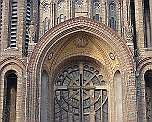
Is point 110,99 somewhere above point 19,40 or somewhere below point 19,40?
below

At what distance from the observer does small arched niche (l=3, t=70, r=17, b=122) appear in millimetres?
25156

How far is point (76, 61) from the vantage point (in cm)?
2647

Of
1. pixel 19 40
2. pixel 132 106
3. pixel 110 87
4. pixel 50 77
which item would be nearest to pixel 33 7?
pixel 19 40

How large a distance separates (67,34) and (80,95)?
310 cm

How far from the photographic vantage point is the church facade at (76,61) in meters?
24.4

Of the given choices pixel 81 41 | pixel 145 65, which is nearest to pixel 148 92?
pixel 145 65

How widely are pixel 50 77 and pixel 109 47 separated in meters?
3.20

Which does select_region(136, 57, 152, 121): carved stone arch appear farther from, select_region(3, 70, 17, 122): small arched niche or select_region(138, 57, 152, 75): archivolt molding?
select_region(3, 70, 17, 122): small arched niche

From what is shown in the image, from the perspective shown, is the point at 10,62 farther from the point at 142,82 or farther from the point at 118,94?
the point at 142,82

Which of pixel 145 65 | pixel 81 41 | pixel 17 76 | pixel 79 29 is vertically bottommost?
pixel 17 76

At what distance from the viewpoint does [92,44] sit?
25906mm

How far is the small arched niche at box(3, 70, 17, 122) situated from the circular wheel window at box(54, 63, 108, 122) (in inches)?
79.7

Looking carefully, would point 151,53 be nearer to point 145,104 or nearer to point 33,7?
point 145,104

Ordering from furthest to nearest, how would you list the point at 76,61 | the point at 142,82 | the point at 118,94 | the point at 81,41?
the point at 76,61
the point at 81,41
the point at 118,94
the point at 142,82
